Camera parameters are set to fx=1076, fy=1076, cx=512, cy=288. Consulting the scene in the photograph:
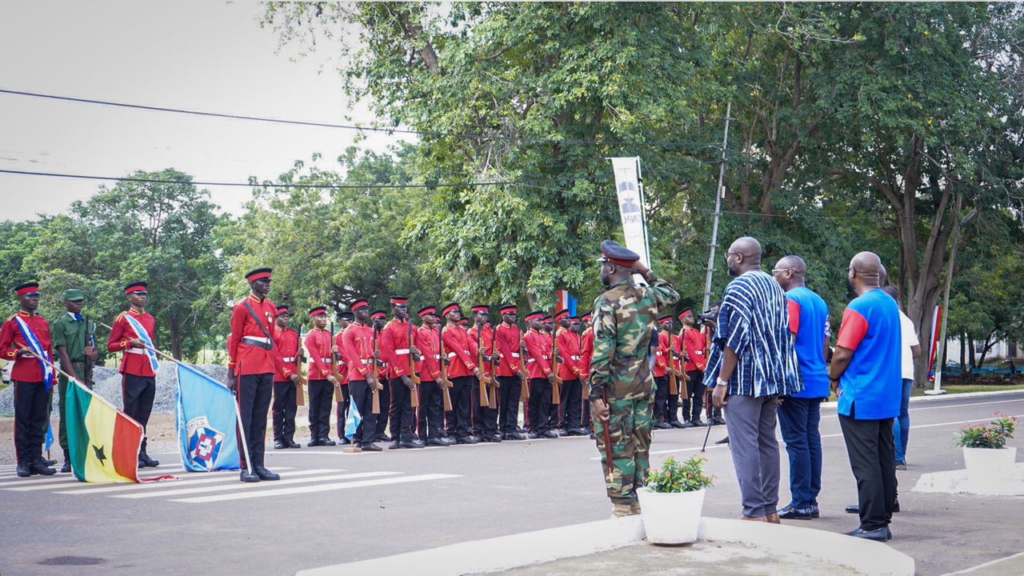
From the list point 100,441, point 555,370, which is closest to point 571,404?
point 555,370

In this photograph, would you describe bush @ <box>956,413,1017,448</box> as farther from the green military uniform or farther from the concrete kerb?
the green military uniform

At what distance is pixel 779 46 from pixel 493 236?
13534mm

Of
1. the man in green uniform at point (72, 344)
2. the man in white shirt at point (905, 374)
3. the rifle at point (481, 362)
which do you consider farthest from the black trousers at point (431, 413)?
the man in white shirt at point (905, 374)

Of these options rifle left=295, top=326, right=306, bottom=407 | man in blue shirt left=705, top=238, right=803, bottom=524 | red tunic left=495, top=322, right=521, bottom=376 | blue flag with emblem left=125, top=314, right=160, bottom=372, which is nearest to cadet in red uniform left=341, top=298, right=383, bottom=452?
rifle left=295, top=326, right=306, bottom=407

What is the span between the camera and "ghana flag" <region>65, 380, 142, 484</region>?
1178 centimetres

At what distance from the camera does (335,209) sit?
140ft

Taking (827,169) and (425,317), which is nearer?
(425,317)

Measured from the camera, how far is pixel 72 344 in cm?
1334

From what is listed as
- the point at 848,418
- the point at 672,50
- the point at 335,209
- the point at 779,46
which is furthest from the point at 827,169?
the point at 848,418

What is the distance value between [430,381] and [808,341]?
921cm

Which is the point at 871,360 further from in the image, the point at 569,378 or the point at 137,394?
the point at 569,378

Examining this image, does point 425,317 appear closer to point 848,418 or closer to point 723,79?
point 848,418

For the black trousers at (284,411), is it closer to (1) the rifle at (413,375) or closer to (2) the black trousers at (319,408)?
(2) the black trousers at (319,408)

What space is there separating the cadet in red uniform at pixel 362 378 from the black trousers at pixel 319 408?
211 cm
